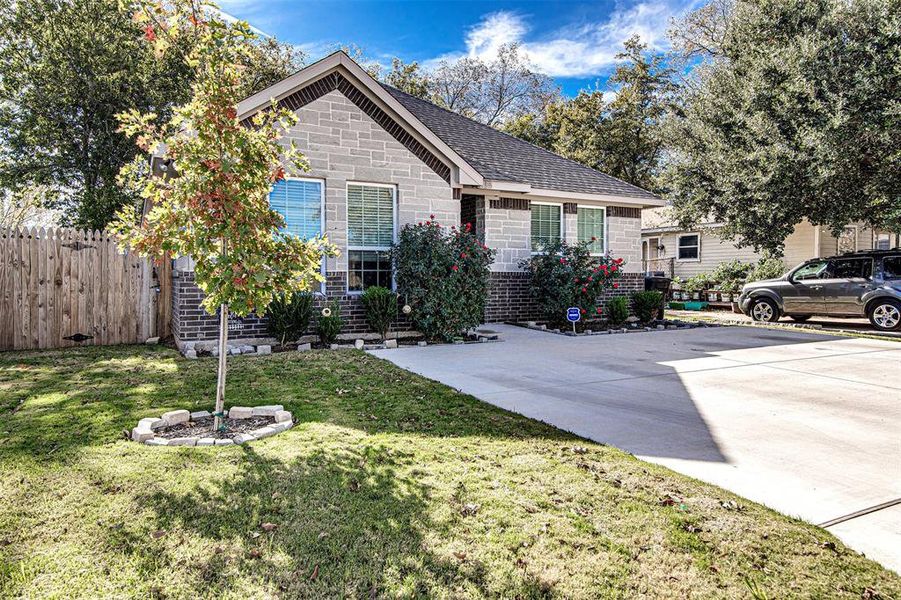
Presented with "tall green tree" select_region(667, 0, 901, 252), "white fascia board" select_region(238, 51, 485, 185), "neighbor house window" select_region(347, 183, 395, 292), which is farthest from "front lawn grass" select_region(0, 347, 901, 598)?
"tall green tree" select_region(667, 0, 901, 252)

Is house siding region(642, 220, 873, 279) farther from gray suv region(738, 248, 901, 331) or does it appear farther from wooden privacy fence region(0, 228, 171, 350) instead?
wooden privacy fence region(0, 228, 171, 350)

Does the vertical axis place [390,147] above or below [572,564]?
above

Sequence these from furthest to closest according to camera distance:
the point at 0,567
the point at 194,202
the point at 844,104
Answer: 1. the point at 844,104
2. the point at 194,202
3. the point at 0,567

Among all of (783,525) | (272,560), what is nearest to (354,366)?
(272,560)

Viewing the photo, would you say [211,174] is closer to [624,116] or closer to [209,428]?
[209,428]

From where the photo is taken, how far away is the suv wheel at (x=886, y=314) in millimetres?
12219

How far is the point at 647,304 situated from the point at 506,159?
549 centimetres

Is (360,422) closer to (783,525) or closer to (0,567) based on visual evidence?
(0,567)

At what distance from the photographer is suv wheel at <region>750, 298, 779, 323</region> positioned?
49.1 ft

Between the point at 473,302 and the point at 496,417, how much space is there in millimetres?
5447

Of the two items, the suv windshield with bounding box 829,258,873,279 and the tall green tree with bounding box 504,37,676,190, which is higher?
the tall green tree with bounding box 504,37,676,190

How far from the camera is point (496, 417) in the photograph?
513 cm

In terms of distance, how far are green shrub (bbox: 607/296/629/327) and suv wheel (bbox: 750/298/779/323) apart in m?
4.67

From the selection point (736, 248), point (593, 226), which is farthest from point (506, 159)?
point (736, 248)
